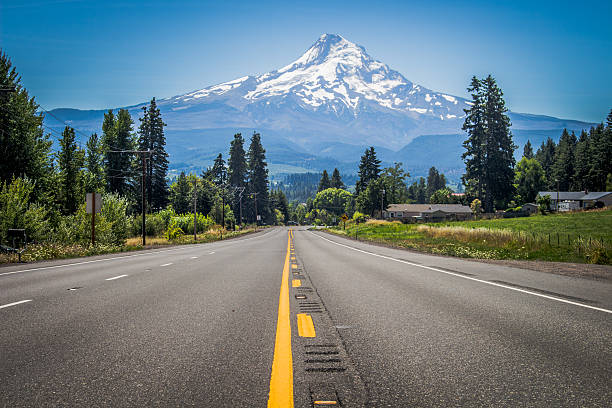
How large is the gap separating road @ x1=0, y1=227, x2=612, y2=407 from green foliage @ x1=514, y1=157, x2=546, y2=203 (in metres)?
115

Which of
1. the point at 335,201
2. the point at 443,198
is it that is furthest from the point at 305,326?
the point at 335,201

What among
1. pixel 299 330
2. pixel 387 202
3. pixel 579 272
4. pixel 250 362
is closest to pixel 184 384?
pixel 250 362

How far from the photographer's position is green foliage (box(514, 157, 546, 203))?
111 metres

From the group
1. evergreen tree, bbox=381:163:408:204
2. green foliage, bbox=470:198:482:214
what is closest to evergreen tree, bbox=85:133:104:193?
green foliage, bbox=470:198:482:214

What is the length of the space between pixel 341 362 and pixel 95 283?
8.06 metres

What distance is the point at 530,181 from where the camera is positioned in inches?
4365

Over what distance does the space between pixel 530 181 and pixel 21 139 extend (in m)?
114

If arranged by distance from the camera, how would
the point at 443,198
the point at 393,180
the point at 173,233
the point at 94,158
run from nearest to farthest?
the point at 173,233 < the point at 94,158 < the point at 393,180 < the point at 443,198

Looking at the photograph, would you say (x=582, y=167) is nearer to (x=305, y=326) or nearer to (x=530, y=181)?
(x=530, y=181)

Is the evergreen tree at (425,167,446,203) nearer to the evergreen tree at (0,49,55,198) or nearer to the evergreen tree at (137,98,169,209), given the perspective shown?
the evergreen tree at (137,98,169,209)

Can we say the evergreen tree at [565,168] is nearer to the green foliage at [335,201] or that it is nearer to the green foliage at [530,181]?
the green foliage at [530,181]

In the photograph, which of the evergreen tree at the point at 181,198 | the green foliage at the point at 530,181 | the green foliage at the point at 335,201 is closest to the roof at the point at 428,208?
the green foliage at the point at 530,181

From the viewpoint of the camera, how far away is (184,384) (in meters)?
3.42

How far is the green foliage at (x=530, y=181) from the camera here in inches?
4360
